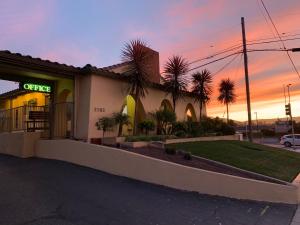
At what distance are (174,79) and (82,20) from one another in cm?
612

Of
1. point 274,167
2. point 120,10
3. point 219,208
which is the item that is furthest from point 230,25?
point 219,208

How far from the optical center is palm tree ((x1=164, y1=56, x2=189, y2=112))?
18.6m

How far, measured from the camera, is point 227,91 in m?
31.4

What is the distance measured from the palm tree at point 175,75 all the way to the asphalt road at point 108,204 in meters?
9.61

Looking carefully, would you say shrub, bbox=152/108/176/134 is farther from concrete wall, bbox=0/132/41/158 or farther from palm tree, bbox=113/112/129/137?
concrete wall, bbox=0/132/41/158

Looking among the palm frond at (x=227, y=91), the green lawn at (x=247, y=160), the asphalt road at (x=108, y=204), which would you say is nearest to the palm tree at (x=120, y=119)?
the green lawn at (x=247, y=160)

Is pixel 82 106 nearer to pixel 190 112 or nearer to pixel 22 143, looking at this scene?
pixel 22 143

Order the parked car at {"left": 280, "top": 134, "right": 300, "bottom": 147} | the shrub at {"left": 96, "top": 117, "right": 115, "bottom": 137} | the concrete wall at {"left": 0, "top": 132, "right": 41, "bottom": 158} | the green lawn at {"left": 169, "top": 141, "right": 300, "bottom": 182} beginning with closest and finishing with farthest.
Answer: the green lawn at {"left": 169, "top": 141, "right": 300, "bottom": 182}, the concrete wall at {"left": 0, "top": 132, "right": 41, "bottom": 158}, the shrub at {"left": 96, "top": 117, "right": 115, "bottom": 137}, the parked car at {"left": 280, "top": 134, "right": 300, "bottom": 147}

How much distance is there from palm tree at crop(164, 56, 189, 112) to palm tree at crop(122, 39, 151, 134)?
2.57m

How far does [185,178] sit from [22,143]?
7724 mm

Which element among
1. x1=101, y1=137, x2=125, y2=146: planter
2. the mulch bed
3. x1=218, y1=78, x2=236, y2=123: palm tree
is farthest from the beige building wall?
x1=218, y1=78, x2=236, y2=123: palm tree

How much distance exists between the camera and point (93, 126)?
14625 mm

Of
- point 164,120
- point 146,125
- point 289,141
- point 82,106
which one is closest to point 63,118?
point 82,106

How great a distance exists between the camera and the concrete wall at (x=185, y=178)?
9453 millimetres
